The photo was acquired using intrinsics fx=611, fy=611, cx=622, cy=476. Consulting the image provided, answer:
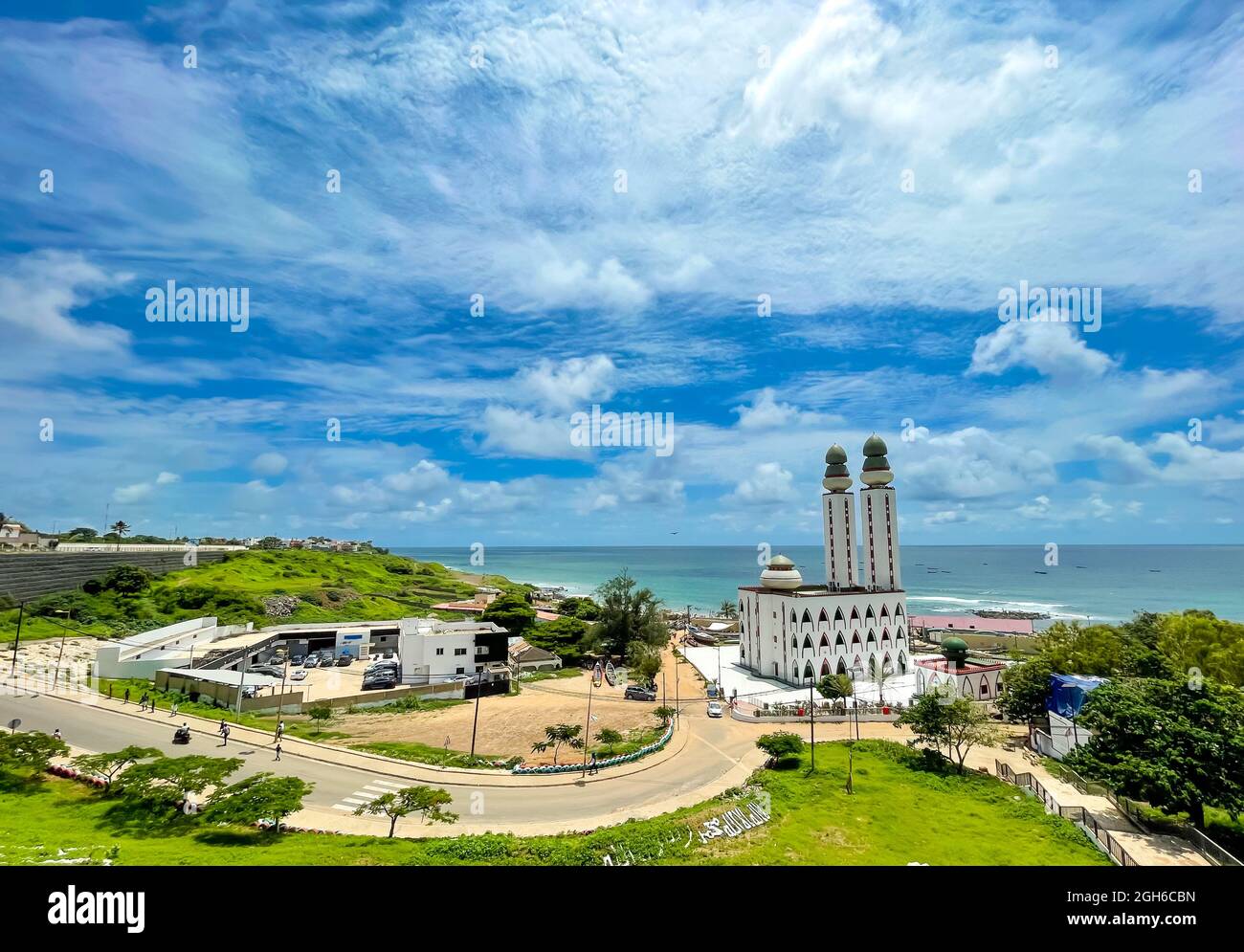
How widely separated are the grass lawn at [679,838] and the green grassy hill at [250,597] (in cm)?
3954

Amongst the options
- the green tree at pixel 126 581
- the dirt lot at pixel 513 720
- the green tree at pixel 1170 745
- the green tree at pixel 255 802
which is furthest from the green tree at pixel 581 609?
the green tree at pixel 126 581

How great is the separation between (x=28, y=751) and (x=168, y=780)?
663 cm

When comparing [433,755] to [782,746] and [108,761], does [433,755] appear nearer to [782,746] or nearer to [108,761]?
[108,761]

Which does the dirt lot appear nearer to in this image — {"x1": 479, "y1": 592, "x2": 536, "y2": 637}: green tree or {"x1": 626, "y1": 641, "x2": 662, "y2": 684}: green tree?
{"x1": 626, "y1": 641, "x2": 662, "y2": 684}: green tree

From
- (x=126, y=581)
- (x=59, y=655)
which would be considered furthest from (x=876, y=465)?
(x=126, y=581)

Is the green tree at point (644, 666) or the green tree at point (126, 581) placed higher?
the green tree at point (126, 581)

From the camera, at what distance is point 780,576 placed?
4866 cm

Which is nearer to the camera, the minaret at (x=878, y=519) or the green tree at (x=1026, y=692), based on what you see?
the green tree at (x=1026, y=692)

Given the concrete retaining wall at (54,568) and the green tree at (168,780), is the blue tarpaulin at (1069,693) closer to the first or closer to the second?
the green tree at (168,780)

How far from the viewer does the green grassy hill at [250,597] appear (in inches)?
2250

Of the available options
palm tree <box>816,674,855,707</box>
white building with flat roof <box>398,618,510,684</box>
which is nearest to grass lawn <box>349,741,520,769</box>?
white building with flat roof <box>398,618,510,684</box>

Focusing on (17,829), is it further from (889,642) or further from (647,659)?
(889,642)
